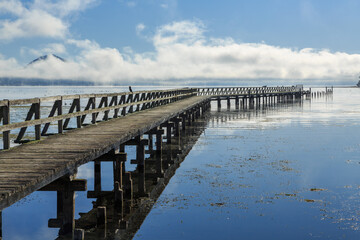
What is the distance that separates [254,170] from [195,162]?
2.99 metres

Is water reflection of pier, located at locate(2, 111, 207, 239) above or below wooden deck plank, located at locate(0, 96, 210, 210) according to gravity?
below

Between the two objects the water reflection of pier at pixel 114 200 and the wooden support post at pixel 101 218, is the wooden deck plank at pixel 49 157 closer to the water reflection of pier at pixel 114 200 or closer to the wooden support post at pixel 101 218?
the water reflection of pier at pixel 114 200

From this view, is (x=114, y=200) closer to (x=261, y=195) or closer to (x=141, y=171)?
(x=141, y=171)

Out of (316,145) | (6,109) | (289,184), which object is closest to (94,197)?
(6,109)

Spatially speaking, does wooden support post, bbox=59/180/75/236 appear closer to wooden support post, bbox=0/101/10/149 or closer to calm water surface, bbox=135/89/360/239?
calm water surface, bbox=135/89/360/239

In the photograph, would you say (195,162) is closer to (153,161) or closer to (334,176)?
(153,161)

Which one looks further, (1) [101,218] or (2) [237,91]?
(2) [237,91]

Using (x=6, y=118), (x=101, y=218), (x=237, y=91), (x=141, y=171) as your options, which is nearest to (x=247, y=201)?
(x=141, y=171)

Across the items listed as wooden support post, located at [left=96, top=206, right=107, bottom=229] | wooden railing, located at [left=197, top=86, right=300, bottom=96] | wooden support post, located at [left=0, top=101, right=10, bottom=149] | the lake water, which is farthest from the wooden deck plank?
wooden railing, located at [left=197, top=86, right=300, bottom=96]

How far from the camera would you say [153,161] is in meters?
19.8

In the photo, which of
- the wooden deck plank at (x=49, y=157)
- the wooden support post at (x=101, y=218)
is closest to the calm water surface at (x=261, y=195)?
the wooden support post at (x=101, y=218)

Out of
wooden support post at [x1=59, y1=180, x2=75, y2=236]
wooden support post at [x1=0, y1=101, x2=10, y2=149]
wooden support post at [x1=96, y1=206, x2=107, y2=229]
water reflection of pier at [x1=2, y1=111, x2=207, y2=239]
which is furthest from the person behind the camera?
wooden support post at [x1=96, y1=206, x2=107, y2=229]

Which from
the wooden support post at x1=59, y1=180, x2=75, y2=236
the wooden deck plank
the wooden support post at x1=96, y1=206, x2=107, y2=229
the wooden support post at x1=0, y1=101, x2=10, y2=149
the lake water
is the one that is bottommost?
the lake water

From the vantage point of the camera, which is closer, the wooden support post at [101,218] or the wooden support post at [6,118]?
the wooden support post at [6,118]
